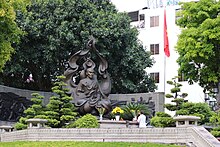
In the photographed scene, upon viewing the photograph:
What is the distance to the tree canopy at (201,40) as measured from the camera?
95.0 ft

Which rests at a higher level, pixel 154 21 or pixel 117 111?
pixel 154 21

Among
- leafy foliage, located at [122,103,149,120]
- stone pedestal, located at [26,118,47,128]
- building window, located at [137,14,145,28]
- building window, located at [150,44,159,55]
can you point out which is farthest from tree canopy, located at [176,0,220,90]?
building window, located at [137,14,145,28]

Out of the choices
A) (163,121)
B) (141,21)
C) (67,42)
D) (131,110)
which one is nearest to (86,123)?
(163,121)

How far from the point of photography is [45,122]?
2247 cm

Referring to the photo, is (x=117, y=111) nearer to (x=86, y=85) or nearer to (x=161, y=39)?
(x=86, y=85)

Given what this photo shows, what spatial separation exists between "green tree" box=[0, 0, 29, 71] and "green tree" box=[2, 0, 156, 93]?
6631 millimetres

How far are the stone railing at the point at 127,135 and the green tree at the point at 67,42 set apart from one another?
1195 cm

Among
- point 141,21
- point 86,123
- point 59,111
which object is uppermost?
point 141,21

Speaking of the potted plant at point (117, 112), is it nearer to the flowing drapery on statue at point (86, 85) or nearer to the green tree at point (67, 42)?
the flowing drapery on statue at point (86, 85)

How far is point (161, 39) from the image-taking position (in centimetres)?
4597

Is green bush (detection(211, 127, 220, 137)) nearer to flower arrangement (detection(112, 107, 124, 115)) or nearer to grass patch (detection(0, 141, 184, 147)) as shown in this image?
grass patch (detection(0, 141, 184, 147))

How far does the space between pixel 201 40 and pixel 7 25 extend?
34.3 feet

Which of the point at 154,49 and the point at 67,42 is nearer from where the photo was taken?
the point at 67,42

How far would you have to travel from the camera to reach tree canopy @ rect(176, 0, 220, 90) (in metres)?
29.0
